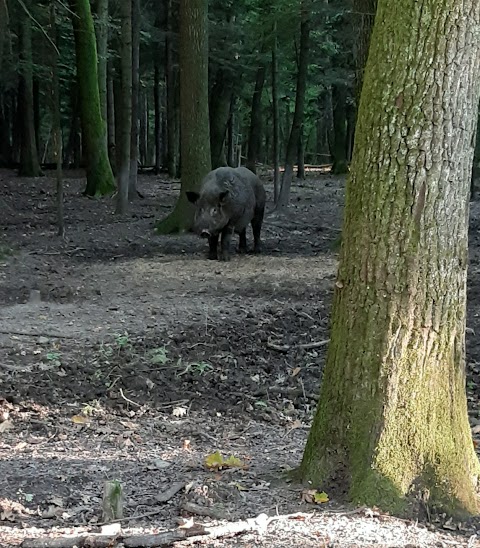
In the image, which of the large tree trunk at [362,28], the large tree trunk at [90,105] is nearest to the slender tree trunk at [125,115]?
the large tree trunk at [90,105]

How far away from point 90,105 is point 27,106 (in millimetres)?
4970

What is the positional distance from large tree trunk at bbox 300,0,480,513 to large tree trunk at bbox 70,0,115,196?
55.7 ft

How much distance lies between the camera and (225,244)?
1268 cm

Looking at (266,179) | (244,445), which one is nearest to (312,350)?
(244,445)

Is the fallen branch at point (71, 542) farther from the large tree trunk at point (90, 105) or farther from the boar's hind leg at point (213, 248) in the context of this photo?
the large tree trunk at point (90, 105)

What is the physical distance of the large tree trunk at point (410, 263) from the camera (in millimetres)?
3807

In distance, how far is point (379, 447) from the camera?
3947 millimetres

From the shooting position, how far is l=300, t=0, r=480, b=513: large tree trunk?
12.5ft

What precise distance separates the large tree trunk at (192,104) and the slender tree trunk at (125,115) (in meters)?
2.08

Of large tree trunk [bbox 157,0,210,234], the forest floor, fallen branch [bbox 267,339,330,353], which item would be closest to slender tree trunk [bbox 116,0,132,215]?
large tree trunk [bbox 157,0,210,234]

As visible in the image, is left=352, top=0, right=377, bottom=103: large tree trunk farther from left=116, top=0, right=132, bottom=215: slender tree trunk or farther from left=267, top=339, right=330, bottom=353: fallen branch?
left=116, top=0, right=132, bottom=215: slender tree trunk

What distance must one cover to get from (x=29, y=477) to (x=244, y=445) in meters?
1.58

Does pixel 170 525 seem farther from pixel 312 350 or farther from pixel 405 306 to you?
pixel 312 350

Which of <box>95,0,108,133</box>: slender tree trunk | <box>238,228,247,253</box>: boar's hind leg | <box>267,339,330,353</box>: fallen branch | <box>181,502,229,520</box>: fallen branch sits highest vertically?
<box>95,0,108,133</box>: slender tree trunk
